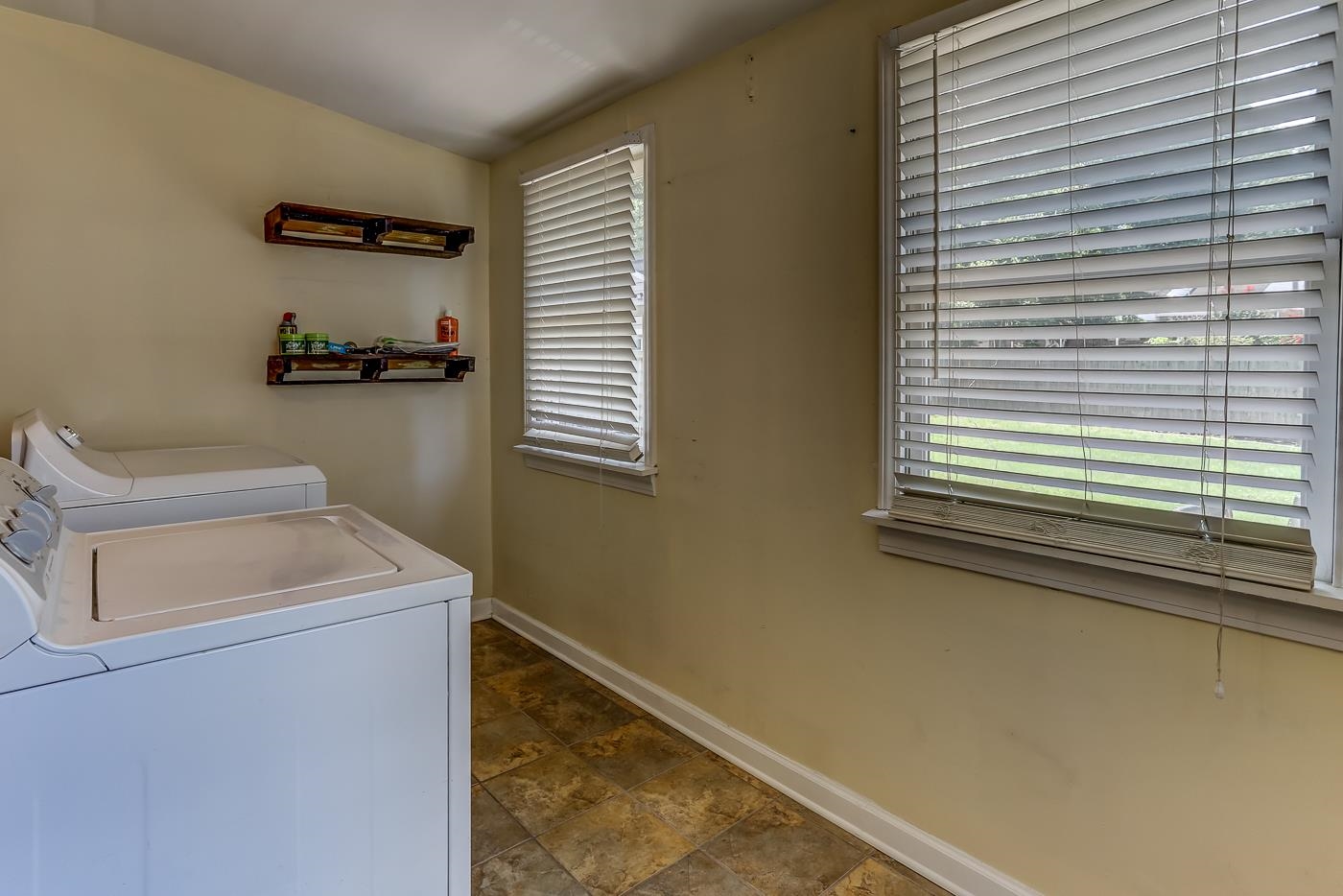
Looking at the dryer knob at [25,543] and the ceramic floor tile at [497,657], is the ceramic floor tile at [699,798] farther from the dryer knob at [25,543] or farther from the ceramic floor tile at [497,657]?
the dryer knob at [25,543]

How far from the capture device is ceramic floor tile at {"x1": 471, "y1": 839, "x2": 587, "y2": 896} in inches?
65.7

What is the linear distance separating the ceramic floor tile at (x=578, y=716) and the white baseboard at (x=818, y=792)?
0.31 feet

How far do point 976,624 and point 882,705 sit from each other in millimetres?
344

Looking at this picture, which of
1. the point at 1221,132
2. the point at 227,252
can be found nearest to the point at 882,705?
the point at 1221,132

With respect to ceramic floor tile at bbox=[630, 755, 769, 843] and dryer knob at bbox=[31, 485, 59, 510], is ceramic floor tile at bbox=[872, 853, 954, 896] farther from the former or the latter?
dryer knob at bbox=[31, 485, 59, 510]

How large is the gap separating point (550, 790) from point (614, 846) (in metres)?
0.31

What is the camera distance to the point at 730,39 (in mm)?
2025

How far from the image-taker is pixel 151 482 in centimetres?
183

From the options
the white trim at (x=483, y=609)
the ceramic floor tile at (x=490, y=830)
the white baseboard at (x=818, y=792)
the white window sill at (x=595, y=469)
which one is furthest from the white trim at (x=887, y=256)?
the white trim at (x=483, y=609)

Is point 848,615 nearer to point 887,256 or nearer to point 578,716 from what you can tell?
point 887,256

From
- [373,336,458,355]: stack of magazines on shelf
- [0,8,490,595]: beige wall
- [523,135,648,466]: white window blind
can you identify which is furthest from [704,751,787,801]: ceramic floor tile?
[373,336,458,355]: stack of magazines on shelf

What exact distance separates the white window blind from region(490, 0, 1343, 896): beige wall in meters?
0.12

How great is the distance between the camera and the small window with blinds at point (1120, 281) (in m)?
1.18

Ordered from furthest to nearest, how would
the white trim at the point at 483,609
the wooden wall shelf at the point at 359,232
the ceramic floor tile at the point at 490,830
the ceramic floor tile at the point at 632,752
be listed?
1. the white trim at the point at 483,609
2. the wooden wall shelf at the point at 359,232
3. the ceramic floor tile at the point at 632,752
4. the ceramic floor tile at the point at 490,830
